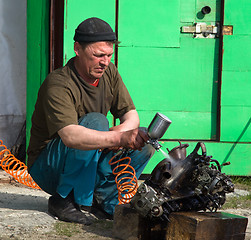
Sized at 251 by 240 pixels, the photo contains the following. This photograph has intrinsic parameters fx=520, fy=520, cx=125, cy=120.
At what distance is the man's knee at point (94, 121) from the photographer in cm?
376

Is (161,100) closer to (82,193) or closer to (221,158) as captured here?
(221,158)

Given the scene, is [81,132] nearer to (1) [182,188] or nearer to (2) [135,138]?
(2) [135,138]

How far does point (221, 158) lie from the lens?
233 inches

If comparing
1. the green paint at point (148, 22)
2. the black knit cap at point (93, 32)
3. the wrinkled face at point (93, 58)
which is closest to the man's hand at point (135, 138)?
the wrinkled face at point (93, 58)

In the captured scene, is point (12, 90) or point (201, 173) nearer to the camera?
point (201, 173)

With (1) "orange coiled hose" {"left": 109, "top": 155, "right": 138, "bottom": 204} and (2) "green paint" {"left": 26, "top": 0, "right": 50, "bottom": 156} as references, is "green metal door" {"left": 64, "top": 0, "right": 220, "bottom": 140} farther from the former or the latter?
(1) "orange coiled hose" {"left": 109, "top": 155, "right": 138, "bottom": 204}

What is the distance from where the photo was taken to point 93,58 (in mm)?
3811

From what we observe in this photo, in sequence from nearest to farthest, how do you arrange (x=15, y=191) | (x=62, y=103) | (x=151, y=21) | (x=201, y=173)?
(x=201, y=173)
(x=62, y=103)
(x=15, y=191)
(x=151, y=21)

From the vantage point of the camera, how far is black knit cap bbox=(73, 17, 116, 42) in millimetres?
3774

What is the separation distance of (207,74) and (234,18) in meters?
0.69

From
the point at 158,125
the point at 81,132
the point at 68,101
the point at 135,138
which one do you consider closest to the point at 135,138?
the point at 135,138

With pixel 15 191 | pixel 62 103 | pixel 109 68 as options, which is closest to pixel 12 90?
pixel 15 191

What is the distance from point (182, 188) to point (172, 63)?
2.62 m

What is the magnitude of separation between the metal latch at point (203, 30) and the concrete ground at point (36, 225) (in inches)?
86.8
